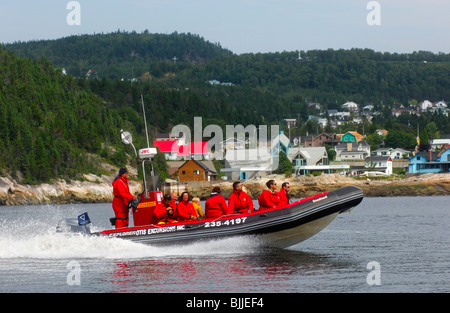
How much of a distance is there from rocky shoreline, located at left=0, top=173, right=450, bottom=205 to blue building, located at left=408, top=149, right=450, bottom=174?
6.68 meters

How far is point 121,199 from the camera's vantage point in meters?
17.5

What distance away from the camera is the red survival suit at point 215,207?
689 inches

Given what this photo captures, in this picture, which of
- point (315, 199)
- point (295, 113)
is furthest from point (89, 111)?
point (295, 113)

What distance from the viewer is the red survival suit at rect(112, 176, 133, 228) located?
17.2m

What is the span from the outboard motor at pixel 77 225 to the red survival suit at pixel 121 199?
0.81 m

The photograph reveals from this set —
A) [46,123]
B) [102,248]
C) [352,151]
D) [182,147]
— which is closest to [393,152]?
[352,151]

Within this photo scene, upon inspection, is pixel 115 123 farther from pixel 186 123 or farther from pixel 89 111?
pixel 186 123

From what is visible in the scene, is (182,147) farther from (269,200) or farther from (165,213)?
(269,200)

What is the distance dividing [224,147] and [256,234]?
307 feet

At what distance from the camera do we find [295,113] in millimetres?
175625

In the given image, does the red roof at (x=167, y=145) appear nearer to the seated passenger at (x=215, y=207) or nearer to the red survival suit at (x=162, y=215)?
the red survival suit at (x=162, y=215)

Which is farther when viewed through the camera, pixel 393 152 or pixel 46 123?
pixel 393 152

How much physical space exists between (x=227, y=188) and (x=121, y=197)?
186ft

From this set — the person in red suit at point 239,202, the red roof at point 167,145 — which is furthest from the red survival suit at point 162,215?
the red roof at point 167,145
